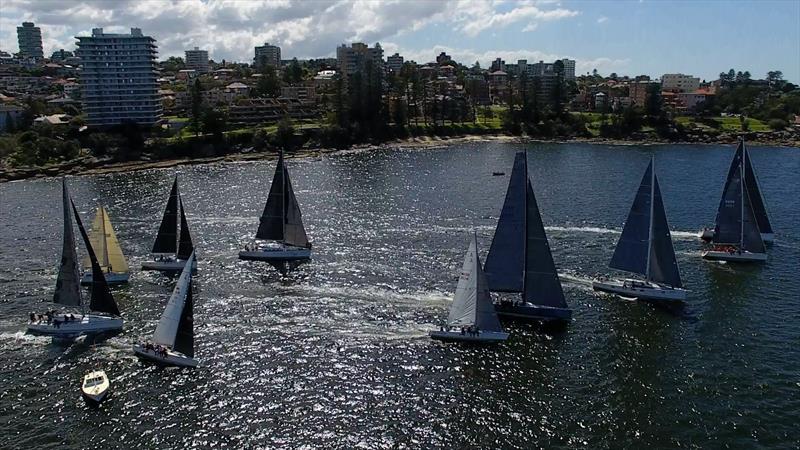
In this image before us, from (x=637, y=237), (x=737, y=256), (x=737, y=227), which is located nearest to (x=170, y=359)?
(x=637, y=237)

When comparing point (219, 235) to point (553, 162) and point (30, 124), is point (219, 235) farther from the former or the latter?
point (30, 124)

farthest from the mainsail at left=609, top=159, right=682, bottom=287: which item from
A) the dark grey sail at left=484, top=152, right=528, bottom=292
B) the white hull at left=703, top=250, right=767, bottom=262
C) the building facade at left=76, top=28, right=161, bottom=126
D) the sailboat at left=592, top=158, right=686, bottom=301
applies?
the building facade at left=76, top=28, right=161, bottom=126

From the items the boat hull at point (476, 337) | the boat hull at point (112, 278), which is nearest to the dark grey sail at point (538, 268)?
the boat hull at point (476, 337)

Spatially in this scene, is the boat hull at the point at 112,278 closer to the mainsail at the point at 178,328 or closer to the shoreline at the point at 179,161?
the mainsail at the point at 178,328

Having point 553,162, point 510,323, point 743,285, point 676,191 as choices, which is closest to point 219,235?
point 510,323

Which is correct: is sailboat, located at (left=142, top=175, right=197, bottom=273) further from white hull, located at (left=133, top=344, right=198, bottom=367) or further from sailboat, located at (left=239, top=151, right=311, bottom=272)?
white hull, located at (left=133, top=344, right=198, bottom=367)

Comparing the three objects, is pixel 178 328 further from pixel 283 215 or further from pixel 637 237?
pixel 637 237
